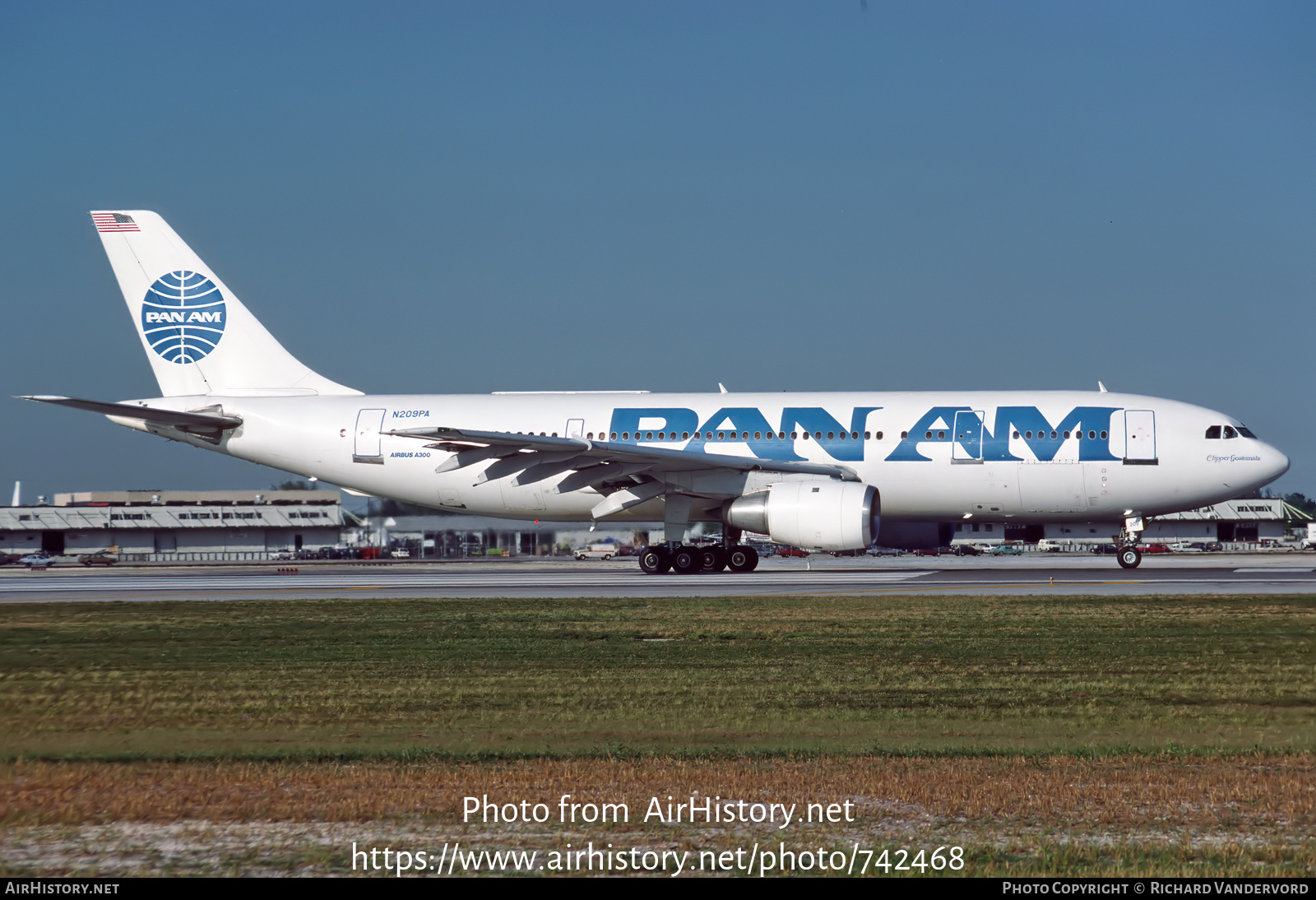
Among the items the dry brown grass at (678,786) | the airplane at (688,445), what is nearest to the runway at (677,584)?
the airplane at (688,445)

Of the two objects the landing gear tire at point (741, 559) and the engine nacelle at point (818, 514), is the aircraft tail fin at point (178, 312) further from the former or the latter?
the engine nacelle at point (818, 514)

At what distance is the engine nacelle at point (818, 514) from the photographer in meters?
25.3

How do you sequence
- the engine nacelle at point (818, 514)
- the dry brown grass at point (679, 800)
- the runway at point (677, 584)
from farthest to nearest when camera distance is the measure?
the engine nacelle at point (818, 514), the runway at point (677, 584), the dry brown grass at point (679, 800)

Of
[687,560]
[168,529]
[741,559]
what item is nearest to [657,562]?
[687,560]

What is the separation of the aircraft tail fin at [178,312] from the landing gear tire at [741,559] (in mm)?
12289

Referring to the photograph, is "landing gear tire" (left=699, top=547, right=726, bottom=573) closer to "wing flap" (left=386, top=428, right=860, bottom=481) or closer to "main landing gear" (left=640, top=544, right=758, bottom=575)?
"main landing gear" (left=640, top=544, right=758, bottom=575)

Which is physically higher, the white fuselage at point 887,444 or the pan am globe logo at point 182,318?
the pan am globe logo at point 182,318

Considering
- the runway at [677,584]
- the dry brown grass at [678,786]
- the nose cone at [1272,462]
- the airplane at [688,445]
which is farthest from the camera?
the nose cone at [1272,462]

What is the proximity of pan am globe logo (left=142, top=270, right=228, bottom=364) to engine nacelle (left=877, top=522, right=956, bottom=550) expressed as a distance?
17.7m

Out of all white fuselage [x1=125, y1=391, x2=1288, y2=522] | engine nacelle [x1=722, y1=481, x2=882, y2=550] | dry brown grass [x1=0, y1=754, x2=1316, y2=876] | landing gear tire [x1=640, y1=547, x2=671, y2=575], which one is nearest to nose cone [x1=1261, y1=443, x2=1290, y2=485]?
white fuselage [x1=125, y1=391, x2=1288, y2=522]

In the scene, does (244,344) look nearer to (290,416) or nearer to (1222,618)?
(290,416)

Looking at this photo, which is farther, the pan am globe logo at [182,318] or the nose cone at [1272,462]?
the pan am globe logo at [182,318]

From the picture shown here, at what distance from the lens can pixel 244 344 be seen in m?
32.1
